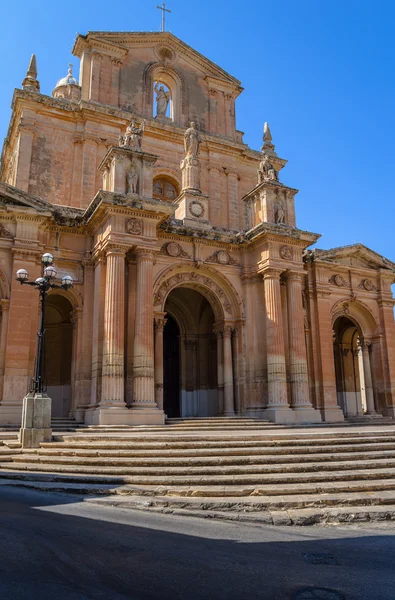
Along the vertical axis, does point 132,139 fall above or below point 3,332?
above

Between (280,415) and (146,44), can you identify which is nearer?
(280,415)

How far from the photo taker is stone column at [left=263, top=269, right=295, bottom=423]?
58.2 ft

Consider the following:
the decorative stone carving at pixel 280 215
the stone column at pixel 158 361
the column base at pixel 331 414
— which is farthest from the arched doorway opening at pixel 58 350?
the column base at pixel 331 414

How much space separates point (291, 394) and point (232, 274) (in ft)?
17.4

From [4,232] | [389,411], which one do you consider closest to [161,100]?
[4,232]

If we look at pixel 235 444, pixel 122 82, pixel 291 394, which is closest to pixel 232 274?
pixel 291 394

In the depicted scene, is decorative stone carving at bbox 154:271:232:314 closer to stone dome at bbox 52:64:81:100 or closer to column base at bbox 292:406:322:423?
column base at bbox 292:406:322:423

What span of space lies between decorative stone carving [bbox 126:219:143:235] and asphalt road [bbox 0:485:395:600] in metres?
10.4

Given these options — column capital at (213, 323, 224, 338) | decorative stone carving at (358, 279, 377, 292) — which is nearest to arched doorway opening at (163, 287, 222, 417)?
column capital at (213, 323, 224, 338)

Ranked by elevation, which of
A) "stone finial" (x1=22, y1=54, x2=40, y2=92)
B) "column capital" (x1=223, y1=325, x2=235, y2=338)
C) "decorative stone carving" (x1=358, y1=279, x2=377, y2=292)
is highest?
"stone finial" (x1=22, y1=54, x2=40, y2=92)

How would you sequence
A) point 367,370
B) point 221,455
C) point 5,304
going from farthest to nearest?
1. point 367,370
2. point 5,304
3. point 221,455

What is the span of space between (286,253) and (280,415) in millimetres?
6313

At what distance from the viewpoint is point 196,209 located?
19.8 meters

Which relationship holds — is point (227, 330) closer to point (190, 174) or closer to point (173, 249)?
point (173, 249)
